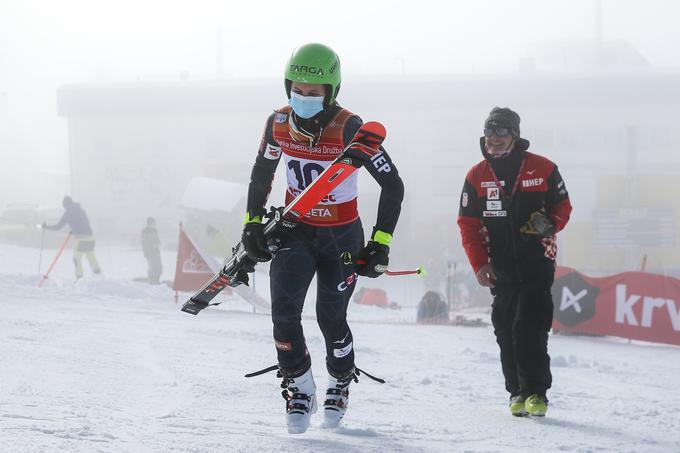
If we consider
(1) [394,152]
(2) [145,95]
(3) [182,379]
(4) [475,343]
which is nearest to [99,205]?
(2) [145,95]

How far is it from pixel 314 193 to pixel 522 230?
1711mm

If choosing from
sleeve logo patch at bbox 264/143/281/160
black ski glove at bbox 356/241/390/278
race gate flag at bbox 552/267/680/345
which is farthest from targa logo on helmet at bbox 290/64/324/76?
race gate flag at bbox 552/267/680/345

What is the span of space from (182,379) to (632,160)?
35.1 m

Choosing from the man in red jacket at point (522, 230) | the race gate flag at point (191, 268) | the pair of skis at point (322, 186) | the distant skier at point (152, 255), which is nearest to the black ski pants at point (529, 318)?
the man in red jacket at point (522, 230)

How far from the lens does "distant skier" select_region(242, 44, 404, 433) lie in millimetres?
4336

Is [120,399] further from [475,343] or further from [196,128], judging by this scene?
[196,128]

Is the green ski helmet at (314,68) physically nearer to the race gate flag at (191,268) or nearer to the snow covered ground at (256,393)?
the snow covered ground at (256,393)

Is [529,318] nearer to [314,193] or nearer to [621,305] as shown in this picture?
[314,193]

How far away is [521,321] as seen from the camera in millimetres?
5473

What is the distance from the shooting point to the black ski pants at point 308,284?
14.3 ft

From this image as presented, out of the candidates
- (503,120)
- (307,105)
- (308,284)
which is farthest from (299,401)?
(503,120)

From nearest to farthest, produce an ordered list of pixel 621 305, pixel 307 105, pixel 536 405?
pixel 307 105, pixel 536 405, pixel 621 305

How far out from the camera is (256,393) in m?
5.65

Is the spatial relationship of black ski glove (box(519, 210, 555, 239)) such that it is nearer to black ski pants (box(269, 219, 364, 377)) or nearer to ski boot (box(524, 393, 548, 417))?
ski boot (box(524, 393, 548, 417))
